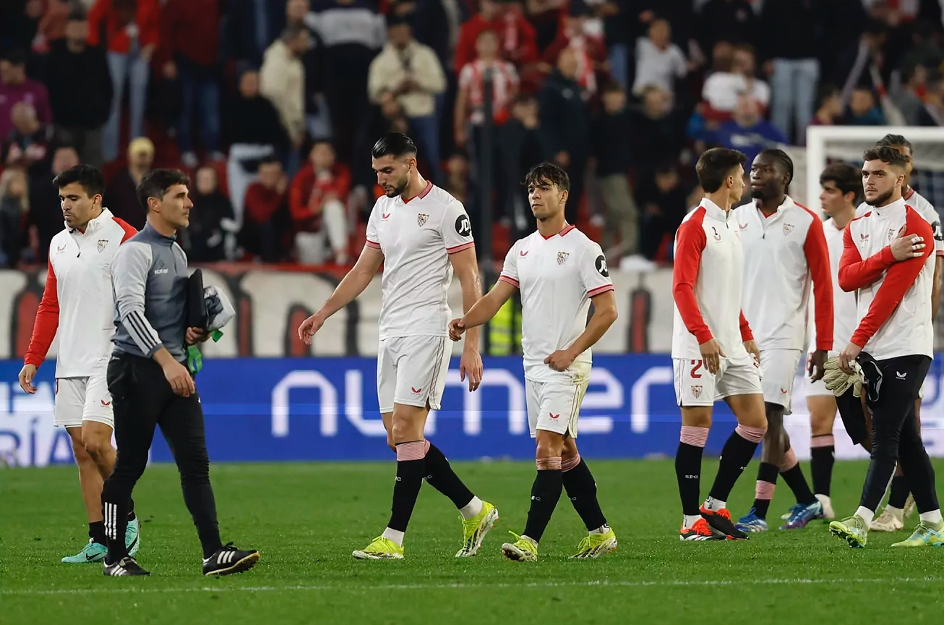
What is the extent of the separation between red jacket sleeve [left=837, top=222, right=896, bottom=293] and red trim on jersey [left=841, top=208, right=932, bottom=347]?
0.04m

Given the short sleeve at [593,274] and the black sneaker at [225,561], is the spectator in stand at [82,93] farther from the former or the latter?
the black sneaker at [225,561]

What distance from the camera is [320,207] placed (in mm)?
16344

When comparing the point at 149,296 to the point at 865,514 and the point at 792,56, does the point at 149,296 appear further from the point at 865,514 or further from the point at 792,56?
the point at 792,56

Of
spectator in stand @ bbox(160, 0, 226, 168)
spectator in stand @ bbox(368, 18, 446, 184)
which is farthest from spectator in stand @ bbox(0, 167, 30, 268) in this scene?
spectator in stand @ bbox(368, 18, 446, 184)

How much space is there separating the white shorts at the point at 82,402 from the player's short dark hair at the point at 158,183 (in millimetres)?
1186

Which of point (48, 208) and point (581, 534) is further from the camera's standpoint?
point (48, 208)

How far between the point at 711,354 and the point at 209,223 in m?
8.76

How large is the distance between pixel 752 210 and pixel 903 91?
9.21 metres

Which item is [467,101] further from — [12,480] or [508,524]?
[508,524]

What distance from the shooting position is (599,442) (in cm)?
1438

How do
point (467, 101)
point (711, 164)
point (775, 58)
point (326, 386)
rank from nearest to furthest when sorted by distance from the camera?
point (711, 164), point (326, 386), point (467, 101), point (775, 58)

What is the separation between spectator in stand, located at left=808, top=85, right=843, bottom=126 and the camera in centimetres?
1769

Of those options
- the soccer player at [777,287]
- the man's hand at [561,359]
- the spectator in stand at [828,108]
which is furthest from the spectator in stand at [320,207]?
the man's hand at [561,359]

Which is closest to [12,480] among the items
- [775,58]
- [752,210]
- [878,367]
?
[752,210]
